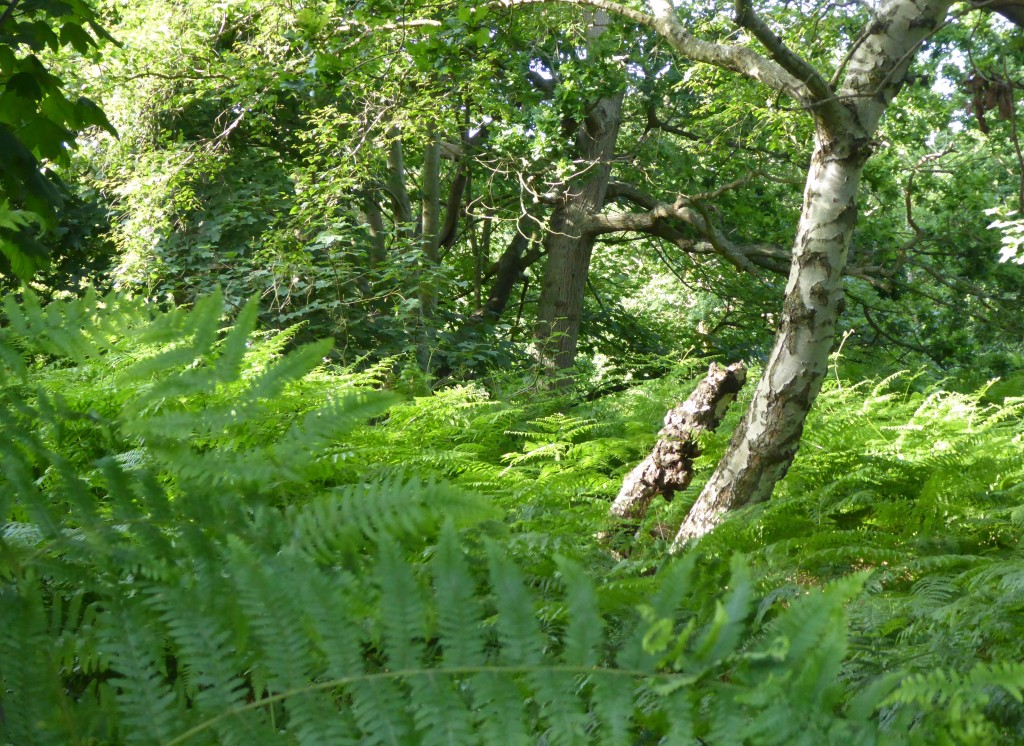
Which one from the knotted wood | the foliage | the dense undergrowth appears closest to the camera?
the dense undergrowth

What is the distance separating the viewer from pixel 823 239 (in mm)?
3406

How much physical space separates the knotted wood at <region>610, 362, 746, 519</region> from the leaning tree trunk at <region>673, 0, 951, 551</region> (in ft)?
1.67

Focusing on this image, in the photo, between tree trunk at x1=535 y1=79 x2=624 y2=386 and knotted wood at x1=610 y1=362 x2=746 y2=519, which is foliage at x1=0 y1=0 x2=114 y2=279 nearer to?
knotted wood at x1=610 y1=362 x2=746 y2=519

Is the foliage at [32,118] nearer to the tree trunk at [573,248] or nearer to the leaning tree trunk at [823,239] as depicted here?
the leaning tree trunk at [823,239]

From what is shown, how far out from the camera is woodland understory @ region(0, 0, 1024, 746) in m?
0.93

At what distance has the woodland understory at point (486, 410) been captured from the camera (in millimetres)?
928

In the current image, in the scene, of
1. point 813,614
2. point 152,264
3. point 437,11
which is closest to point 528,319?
point 152,264

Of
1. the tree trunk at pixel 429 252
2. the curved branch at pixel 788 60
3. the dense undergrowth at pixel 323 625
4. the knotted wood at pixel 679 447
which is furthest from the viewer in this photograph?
the tree trunk at pixel 429 252

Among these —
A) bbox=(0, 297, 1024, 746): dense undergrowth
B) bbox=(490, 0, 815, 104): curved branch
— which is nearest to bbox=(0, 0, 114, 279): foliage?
bbox=(0, 297, 1024, 746): dense undergrowth

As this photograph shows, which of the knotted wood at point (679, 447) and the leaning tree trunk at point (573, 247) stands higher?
the leaning tree trunk at point (573, 247)

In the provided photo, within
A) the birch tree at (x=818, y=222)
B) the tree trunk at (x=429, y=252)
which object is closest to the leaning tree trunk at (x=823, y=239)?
the birch tree at (x=818, y=222)

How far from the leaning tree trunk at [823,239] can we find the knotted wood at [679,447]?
1.67 ft

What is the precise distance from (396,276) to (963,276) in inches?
211

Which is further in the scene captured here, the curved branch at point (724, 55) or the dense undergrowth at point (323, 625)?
the curved branch at point (724, 55)
